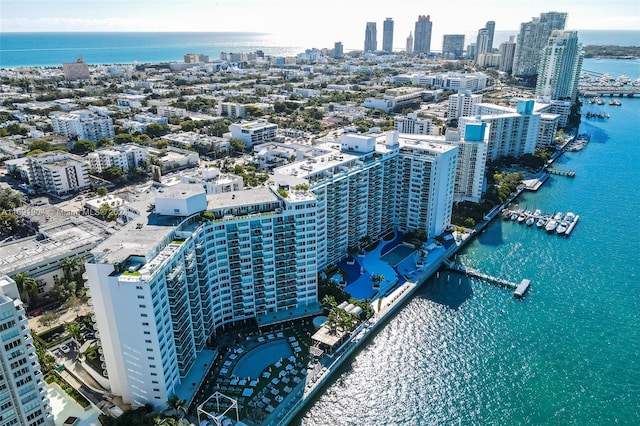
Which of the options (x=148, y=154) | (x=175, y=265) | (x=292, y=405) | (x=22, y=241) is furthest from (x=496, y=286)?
(x=148, y=154)

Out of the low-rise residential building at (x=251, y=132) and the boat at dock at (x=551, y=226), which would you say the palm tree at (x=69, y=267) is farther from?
the boat at dock at (x=551, y=226)

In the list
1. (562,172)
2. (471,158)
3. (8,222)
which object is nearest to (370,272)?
(471,158)

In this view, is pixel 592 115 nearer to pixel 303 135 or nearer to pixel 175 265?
pixel 303 135

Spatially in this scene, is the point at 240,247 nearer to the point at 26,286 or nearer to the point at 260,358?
the point at 260,358

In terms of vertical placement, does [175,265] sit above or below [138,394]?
above

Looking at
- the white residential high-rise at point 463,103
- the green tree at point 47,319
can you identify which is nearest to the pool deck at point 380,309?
the green tree at point 47,319
